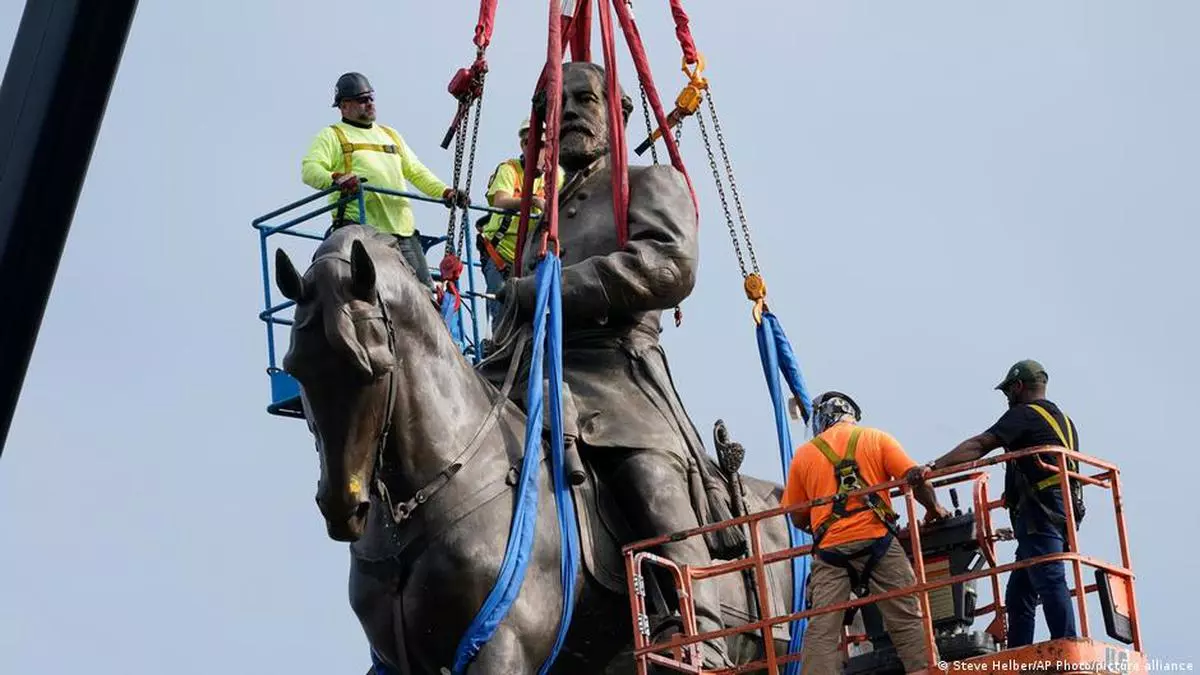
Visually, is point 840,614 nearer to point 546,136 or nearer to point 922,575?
point 922,575

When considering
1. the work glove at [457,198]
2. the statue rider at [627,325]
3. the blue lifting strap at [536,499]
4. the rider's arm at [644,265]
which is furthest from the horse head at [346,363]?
the work glove at [457,198]

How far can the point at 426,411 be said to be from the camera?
13.6 meters

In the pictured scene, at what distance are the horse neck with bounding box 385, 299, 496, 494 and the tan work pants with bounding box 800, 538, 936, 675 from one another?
224cm

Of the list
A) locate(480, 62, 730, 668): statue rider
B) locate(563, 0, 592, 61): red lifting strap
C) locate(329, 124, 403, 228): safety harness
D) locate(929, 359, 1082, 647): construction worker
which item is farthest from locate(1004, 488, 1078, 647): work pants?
locate(329, 124, 403, 228): safety harness

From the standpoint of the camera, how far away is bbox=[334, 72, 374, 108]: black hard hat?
19984mm

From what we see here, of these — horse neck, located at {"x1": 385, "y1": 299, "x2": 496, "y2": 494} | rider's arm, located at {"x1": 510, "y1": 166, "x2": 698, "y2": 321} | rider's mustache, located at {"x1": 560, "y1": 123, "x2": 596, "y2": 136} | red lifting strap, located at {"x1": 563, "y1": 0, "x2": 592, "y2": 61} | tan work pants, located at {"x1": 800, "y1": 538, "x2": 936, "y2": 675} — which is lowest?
tan work pants, located at {"x1": 800, "y1": 538, "x2": 936, "y2": 675}

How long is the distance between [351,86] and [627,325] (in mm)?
5343

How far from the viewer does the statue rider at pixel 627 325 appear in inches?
574

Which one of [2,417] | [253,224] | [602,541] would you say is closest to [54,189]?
[2,417]

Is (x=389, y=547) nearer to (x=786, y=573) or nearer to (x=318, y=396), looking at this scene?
(x=318, y=396)

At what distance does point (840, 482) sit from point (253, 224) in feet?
27.6

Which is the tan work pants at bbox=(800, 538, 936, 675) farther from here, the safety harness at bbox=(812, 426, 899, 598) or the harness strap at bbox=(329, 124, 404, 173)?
the harness strap at bbox=(329, 124, 404, 173)

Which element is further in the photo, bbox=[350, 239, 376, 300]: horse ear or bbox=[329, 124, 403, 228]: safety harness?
bbox=[329, 124, 403, 228]: safety harness

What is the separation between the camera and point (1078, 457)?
12.6 metres
